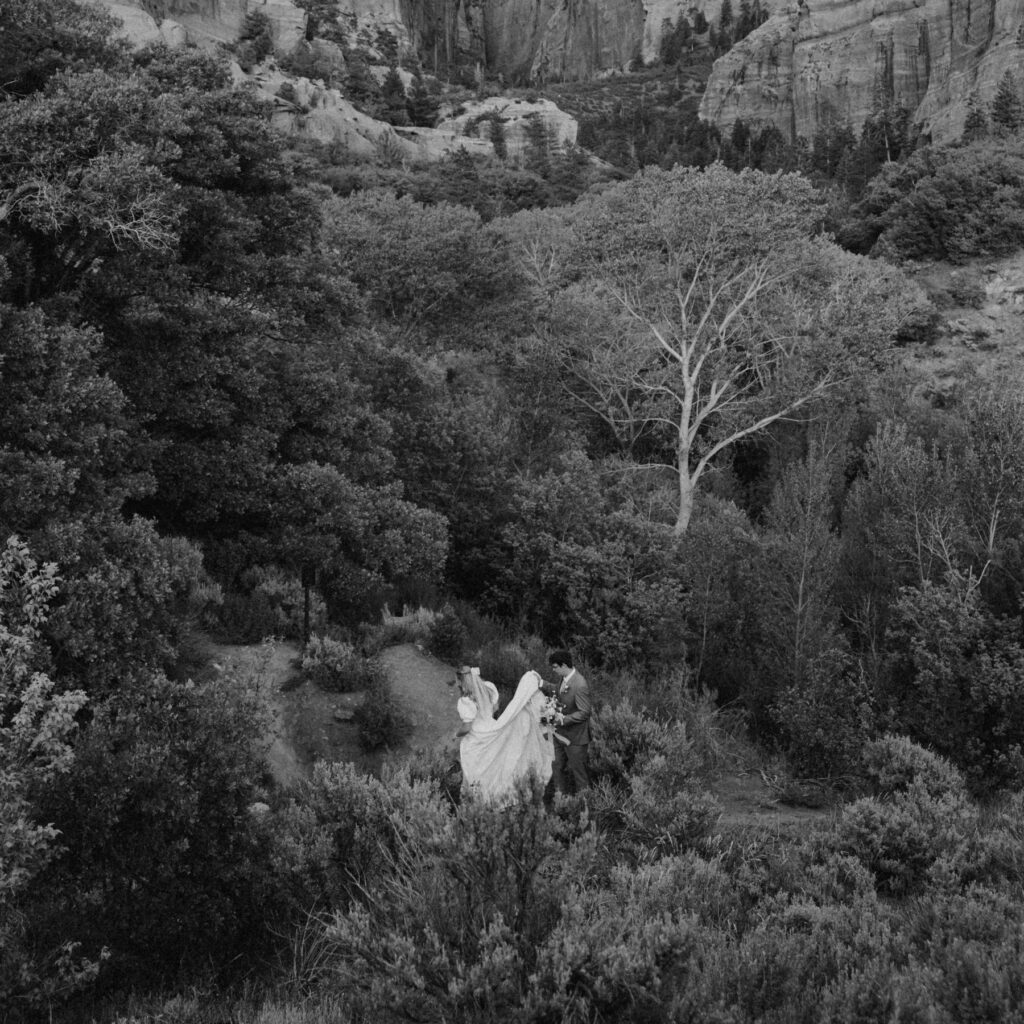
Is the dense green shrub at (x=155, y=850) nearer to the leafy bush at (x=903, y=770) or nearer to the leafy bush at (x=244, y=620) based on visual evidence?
the leafy bush at (x=244, y=620)

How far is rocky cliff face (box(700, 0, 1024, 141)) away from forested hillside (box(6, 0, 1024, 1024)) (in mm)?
67729

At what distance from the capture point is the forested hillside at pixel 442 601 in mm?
4633

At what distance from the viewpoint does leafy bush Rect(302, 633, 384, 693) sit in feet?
37.1

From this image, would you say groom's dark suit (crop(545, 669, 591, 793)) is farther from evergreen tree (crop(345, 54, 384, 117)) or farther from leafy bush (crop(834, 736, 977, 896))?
evergreen tree (crop(345, 54, 384, 117))

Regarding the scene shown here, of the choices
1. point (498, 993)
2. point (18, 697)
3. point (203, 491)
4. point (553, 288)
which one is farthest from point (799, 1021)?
point (553, 288)

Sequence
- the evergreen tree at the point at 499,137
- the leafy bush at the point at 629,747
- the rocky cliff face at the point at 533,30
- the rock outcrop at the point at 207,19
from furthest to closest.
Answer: the rocky cliff face at the point at 533,30
the evergreen tree at the point at 499,137
the rock outcrop at the point at 207,19
the leafy bush at the point at 629,747

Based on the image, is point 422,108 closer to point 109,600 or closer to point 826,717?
point 826,717

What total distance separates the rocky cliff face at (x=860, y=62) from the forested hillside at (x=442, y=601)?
2666 inches

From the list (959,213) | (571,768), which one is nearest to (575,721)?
(571,768)

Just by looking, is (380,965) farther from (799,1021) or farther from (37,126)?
(37,126)

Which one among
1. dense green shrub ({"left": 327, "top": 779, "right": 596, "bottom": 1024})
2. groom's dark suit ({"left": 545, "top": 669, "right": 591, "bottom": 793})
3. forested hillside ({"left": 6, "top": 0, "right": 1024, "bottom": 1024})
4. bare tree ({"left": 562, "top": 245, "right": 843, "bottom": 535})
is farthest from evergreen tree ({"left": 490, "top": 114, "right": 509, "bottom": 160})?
dense green shrub ({"left": 327, "top": 779, "right": 596, "bottom": 1024})

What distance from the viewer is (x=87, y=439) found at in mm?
8562

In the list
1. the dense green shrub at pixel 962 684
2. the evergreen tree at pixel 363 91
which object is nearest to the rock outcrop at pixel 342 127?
the evergreen tree at pixel 363 91

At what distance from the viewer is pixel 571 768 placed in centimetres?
886
